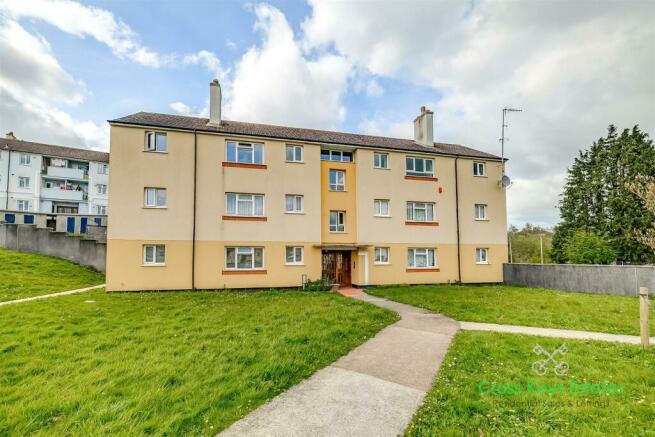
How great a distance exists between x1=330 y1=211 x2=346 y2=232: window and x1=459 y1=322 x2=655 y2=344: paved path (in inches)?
418

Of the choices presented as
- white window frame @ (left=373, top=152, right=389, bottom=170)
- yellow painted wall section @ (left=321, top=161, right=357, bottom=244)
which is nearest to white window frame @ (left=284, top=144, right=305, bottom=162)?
yellow painted wall section @ (left=321, top=161, right=357, bottom=244)

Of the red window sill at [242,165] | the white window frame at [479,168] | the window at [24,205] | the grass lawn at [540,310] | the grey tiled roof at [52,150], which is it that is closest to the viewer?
the grass lawn at [540,310]

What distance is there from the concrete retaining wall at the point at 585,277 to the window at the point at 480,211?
3.66 metres

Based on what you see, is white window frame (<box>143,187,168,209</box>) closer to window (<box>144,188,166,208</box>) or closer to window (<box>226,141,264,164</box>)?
window (<box>144,188,166,208</box>)

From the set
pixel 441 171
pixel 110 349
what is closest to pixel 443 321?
pixel 110 349

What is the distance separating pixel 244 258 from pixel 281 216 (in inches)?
122

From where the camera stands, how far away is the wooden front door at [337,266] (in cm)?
1953

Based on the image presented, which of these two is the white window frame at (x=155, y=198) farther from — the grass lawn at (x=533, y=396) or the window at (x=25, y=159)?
the window at (x=25, y=159)

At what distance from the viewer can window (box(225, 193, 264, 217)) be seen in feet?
56.1

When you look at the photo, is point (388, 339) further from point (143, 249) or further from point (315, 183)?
point (143, 249)

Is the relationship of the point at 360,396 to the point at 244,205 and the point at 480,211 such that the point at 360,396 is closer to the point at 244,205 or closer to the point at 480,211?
the point at 244,205

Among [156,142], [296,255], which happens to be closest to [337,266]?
[296,255]

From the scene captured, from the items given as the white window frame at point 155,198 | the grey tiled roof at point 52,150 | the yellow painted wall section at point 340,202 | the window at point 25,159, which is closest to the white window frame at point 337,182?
the yellow painted wall section at point 340,202

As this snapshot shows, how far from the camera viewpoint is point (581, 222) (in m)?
34.4
